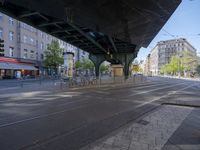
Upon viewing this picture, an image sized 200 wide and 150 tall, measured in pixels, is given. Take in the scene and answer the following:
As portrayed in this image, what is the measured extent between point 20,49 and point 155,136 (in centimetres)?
4567

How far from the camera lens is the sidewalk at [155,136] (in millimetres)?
5008

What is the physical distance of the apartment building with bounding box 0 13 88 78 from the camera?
137ft

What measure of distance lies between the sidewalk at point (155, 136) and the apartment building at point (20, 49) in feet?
116

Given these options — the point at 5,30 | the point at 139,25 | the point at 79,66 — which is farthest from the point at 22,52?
Answer: the point at 139,25

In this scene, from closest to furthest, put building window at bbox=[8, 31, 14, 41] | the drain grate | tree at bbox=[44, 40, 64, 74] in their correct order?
the drain grate
building window at bbox=[8, 31, 14, 41]
tree at bbox=[44, 40, 64, 74]

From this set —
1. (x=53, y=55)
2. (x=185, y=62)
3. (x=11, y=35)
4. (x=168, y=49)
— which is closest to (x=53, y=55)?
(x=53, y=55)

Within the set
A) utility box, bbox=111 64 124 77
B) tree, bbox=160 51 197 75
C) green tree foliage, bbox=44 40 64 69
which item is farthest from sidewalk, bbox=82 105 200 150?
tree, bbox=160 51 197 75

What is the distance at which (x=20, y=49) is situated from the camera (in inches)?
1817

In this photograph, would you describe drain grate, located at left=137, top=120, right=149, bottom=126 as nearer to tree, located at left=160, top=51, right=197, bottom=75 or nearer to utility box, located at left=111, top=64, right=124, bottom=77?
utility box, located at left=111, top=64, right=124, bottom=77

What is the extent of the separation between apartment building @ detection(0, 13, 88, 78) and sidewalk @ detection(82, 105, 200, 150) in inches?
1395

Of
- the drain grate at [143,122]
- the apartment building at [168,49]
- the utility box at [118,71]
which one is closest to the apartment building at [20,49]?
the utility box at [118,71]

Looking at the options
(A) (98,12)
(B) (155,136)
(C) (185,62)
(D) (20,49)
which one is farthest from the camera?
(C) (185,62)

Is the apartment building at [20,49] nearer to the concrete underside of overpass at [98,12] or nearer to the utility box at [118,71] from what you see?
the utility box at [118,71]

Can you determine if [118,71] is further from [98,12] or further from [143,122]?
[143,122]
